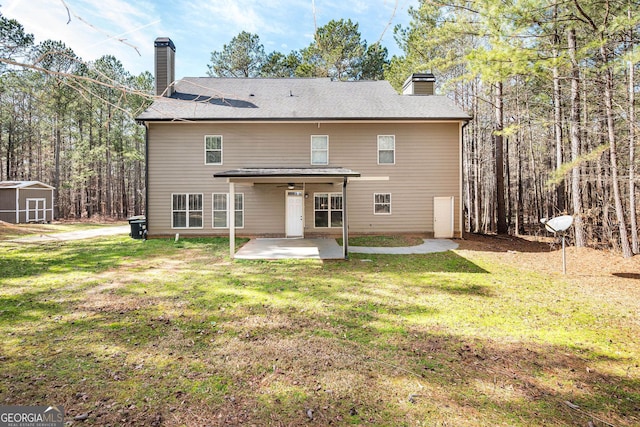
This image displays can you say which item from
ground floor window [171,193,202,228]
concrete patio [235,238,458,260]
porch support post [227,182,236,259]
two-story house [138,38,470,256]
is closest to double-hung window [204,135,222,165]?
two-story house [138,38,470,256]

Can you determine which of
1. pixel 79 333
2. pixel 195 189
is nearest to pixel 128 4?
pixel 79 333

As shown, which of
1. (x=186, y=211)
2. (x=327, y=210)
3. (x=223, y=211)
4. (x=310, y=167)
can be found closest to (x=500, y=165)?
(x=327, y=210)

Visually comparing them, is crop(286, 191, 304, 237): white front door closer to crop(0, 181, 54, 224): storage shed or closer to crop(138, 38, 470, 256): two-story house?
crop(138, 38, 470, 256): two-story house

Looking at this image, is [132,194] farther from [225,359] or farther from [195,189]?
[225,359]

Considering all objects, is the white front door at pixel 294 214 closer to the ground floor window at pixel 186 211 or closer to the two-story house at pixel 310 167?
the two-story house at pixel 310 167

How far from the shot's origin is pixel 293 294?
A: 6.35 m

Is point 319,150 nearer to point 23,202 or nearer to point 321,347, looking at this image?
point 321,347

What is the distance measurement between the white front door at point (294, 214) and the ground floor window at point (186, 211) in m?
3.95

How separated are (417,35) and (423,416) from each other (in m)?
19.6

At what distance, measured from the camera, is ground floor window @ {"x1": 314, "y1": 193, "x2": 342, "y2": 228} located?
45.7 feet

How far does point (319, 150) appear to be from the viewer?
1395 centimetres

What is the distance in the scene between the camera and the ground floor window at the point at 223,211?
13812mm

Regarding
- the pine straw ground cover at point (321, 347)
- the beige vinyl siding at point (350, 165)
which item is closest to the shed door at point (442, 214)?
the beige vinyl siding at point (350, 165)

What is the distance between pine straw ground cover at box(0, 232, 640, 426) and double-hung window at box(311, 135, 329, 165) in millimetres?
7072
